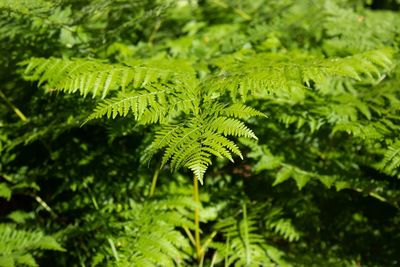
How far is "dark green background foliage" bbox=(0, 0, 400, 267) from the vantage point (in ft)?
6.19

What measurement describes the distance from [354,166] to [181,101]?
1.28m

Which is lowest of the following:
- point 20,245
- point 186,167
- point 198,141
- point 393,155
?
point 20,245

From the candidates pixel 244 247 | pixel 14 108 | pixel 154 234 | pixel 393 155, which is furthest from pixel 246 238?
pixel 14 108

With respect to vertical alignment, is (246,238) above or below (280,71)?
below

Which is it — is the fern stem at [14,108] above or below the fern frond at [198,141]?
below

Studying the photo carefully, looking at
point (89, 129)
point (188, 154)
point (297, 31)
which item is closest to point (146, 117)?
point (188, 154)

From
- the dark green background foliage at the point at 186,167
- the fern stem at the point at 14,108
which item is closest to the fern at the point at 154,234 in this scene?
the dark green background foliage at the point at 186,167

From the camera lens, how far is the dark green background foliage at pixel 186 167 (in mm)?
1887

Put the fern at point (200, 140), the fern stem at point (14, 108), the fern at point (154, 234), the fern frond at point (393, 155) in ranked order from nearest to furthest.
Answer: the fern at point (200, 140), the fern frond at point (393, 155), the fern at point (154, 234), the fern stem at point (14, 108)

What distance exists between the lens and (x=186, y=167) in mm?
1932

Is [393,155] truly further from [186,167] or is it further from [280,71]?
[186,167]

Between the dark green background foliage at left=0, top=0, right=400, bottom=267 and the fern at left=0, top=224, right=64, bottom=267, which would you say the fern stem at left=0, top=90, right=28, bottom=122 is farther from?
the fern at left=0, top=224, right=64, bottom=267

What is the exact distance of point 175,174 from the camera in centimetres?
237

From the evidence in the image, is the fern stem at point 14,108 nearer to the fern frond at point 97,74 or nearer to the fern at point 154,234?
the fern frond at point 97,74
